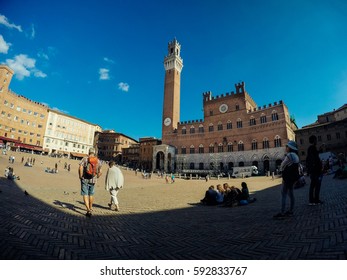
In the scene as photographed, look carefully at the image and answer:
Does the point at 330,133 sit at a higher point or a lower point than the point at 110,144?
lower

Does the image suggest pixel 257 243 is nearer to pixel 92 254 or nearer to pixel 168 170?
pixel 92 254

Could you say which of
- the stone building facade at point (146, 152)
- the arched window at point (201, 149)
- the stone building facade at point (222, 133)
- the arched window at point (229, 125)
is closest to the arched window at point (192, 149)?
the stone building facade at point (222, 133)

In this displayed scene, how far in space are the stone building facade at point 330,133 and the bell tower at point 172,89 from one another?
96.3 feet

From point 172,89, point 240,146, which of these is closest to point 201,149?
point 240,146

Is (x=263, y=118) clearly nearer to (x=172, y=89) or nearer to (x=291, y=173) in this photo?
(x=172, y=89)

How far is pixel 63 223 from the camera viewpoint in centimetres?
419

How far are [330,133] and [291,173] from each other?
43.0 metres

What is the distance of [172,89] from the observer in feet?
163

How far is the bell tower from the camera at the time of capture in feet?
158

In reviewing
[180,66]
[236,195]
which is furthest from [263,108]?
[236,195]

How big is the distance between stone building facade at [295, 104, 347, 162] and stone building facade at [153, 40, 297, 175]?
12.0 feet

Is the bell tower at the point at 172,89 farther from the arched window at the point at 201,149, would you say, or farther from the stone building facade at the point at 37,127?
the stone building facade at the point at 37,127

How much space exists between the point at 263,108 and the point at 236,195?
3411 cm
